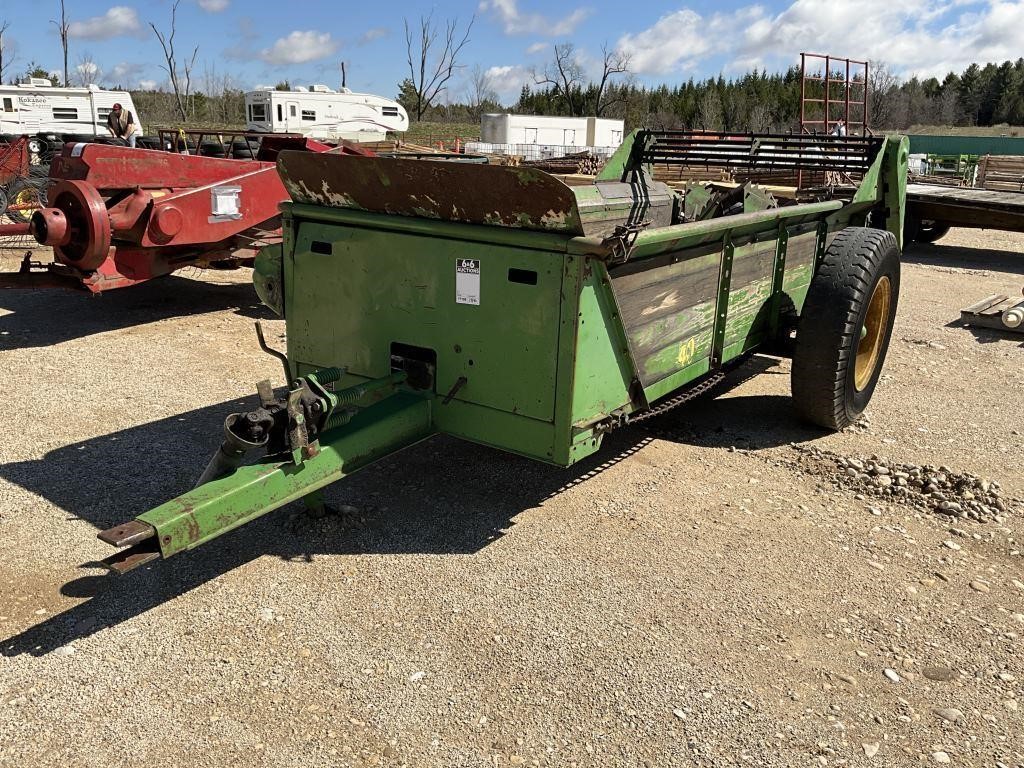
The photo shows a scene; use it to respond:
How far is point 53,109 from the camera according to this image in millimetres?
22016

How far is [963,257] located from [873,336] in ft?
26.9

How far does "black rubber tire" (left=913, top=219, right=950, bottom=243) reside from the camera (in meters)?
13.1

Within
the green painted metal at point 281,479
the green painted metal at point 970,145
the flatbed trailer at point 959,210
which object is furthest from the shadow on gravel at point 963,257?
the green painted metal at point 970,145

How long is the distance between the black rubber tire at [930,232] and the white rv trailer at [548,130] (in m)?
20.1

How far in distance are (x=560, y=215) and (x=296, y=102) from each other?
88.7ft

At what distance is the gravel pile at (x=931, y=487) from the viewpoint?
395 centimetres

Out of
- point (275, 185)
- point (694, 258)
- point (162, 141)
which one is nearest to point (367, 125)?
point (162, 141)

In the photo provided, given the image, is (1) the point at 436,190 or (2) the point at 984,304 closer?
(1) the point at 436,190

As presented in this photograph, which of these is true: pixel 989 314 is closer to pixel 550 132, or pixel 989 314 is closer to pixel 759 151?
pixel 759 151

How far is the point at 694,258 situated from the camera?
3.90 meters

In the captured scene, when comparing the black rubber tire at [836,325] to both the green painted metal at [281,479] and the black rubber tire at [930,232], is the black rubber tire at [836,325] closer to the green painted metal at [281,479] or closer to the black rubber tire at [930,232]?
the green painted metal at [281,479]

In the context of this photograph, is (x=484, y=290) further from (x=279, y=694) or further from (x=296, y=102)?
(x=296, y=102)

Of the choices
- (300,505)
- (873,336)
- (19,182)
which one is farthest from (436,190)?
(19,182)

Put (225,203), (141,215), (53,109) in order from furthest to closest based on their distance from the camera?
(53,109), (225,203), (141,215)
